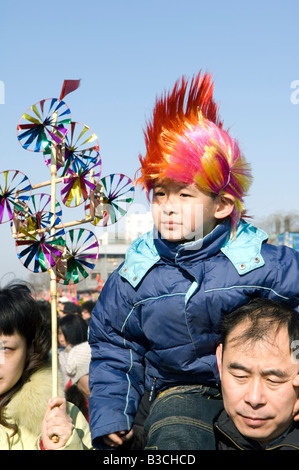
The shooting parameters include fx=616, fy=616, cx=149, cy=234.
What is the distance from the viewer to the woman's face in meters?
2.70

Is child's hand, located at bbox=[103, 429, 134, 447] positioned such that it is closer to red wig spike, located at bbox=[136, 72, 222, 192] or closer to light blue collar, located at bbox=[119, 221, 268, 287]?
light blue collar, located at bbox=[119, 221, 268, 287]

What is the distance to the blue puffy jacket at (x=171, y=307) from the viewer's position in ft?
7.93

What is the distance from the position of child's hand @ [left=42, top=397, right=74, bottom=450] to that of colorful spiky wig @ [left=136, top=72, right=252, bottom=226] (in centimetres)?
96

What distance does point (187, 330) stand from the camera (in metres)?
2.43

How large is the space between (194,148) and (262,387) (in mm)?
965

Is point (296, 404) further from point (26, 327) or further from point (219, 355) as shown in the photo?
point (26, 327)

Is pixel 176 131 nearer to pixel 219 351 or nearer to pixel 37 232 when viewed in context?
pixel 37 232

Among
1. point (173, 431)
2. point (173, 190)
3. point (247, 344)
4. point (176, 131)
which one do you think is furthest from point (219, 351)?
point (176, 131)

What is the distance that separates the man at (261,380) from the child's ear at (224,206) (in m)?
0.44

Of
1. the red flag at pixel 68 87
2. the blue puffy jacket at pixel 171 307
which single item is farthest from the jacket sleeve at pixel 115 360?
the red flag at pixel 68 87
